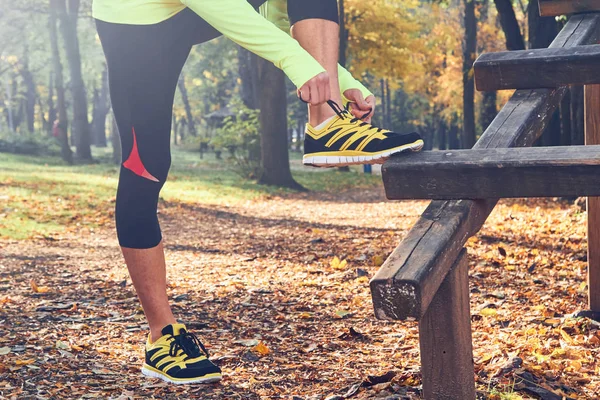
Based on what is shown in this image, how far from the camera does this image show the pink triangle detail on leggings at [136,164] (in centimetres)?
294

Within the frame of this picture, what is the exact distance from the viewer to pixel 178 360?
3.06m

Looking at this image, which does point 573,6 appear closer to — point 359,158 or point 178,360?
point 359,158

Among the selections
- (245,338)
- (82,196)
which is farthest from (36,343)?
(82,196)

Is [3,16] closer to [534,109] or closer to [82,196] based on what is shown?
[82,196]

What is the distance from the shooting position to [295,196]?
15648 millimetres

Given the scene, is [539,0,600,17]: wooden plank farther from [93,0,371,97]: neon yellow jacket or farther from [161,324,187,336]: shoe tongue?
[161,324,187,336]: shoe tongue

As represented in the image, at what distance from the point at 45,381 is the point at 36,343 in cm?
72

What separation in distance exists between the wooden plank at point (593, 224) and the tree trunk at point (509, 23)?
873cm

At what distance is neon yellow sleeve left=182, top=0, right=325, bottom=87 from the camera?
7.99ft

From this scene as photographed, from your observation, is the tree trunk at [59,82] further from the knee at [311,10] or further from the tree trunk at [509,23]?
the knee at [311,10]

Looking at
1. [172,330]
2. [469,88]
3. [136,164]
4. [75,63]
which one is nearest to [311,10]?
[136,164]

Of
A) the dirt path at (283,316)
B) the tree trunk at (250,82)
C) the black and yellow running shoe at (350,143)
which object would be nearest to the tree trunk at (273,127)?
the tree trunk at (250,82)

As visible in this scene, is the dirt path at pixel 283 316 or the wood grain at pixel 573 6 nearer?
the dirt path at pixel 283 316

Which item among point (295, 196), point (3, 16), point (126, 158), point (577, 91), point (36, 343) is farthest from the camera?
point (3, 16)
